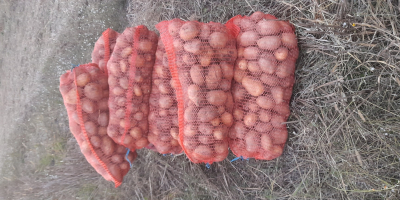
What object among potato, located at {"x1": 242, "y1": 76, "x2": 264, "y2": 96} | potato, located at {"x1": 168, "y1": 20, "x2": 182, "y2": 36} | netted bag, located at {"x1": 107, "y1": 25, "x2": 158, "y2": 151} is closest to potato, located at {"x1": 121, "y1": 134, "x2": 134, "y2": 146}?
netted bag, located at {"x1": 107, "y1": 25, "x2": 158, "y2": 151}

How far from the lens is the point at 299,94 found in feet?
6.10

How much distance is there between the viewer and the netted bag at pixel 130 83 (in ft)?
6.32

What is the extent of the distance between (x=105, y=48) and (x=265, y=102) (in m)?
1.26

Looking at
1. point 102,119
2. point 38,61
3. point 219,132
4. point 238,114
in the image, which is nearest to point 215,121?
point 219,132

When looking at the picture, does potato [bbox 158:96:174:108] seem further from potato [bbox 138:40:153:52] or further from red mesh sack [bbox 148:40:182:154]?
potato [bbox 138:40:153:52]

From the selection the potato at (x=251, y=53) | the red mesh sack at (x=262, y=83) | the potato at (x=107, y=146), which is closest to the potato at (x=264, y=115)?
the red mesh sack at (x=262, y=83)

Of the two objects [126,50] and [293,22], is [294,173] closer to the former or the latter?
[293,22]

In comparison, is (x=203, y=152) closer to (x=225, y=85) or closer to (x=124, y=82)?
(x=225, y=85)

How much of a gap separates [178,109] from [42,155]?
8.43 feet

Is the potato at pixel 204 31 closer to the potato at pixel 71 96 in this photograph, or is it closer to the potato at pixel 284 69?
the potato at pixel 284 69

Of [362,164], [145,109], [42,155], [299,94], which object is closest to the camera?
[362,164]

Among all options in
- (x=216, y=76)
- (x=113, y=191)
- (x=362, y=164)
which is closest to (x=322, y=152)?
(x=362, y=164)

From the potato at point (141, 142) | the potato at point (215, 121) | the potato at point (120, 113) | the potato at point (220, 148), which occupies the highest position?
the potato at point (120, 113)

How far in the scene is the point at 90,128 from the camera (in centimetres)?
195
